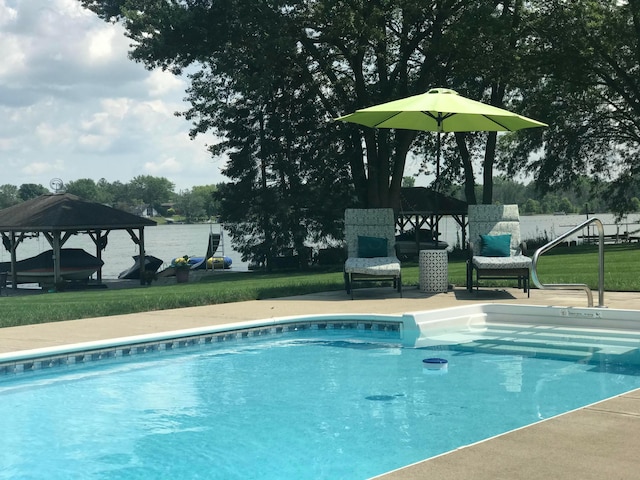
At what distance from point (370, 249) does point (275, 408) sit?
5.95 m

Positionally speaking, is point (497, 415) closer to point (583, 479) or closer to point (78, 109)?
point (583, 479)

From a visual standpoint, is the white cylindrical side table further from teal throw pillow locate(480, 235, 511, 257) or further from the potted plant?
the potted plant

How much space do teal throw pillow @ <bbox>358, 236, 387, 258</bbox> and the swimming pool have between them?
109 inches

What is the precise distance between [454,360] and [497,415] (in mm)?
1947

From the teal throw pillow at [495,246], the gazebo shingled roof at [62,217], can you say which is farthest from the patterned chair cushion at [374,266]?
the gazebo shingled roof at [62,217]

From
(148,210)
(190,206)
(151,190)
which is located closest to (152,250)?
(148,210)

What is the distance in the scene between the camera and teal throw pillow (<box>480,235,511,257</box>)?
10727mm

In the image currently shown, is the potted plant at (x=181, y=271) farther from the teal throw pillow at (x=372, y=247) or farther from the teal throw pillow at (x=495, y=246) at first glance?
the teal throw pillow at (x=495, y=246)

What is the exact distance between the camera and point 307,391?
5.96 metres

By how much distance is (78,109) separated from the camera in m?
23.5

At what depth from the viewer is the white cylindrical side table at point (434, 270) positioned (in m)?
10.9

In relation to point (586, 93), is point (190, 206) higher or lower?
lower

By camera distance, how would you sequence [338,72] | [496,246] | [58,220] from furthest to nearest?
[338,72] → [58,220] → [496,246]

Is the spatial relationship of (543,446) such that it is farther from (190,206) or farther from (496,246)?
(190,206)
